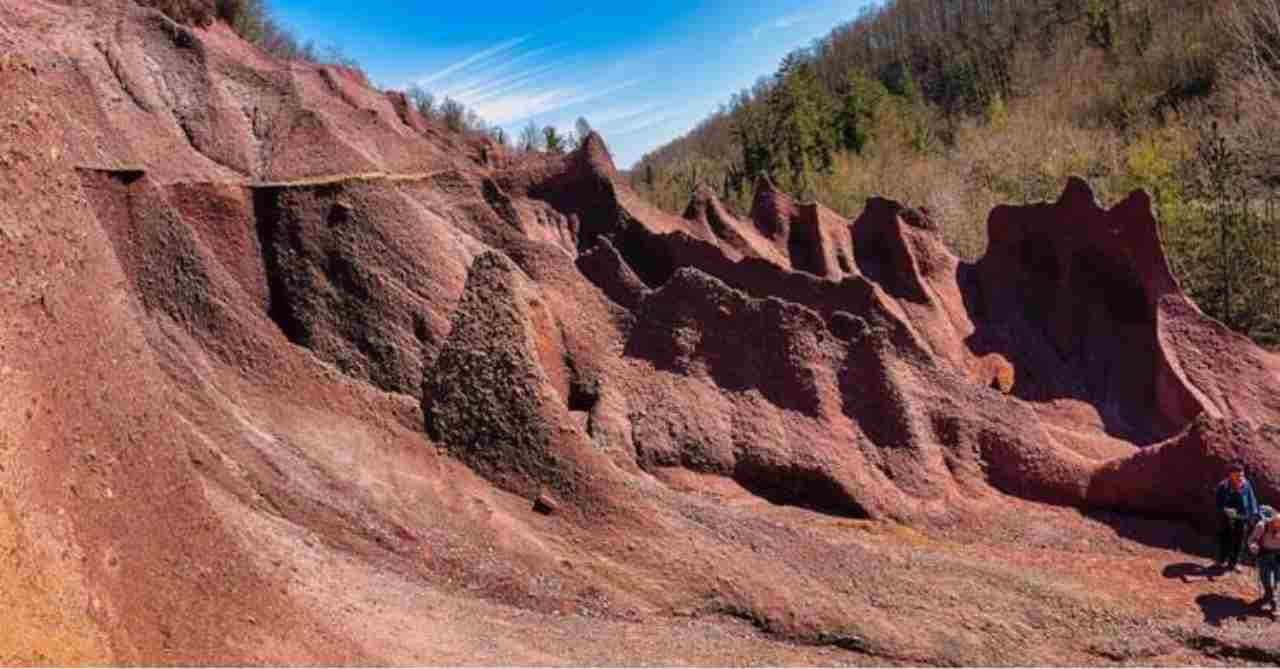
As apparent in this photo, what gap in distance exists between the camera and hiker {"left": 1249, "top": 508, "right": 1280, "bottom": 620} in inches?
477

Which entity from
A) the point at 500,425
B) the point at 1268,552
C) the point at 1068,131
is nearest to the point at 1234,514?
the point at 1268,552

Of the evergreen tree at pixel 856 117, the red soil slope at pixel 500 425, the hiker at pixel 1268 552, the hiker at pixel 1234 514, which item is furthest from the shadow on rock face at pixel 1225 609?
the evergreen tree at pixel 856 117

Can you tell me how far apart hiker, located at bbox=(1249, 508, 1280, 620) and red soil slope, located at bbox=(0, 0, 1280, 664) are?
0.35 meters

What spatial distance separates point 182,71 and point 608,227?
9879mm

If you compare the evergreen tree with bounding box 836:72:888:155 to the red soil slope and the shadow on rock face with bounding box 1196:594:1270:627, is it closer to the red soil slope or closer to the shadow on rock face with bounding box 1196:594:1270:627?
the red soil slope

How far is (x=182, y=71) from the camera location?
1902 centimetres

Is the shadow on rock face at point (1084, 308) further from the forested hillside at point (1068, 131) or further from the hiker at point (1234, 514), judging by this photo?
the forested hillside at point (1068, 131)

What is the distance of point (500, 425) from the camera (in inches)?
480

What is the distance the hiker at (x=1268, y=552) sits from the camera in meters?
12.1

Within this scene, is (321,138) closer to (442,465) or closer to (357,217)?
(357,217)

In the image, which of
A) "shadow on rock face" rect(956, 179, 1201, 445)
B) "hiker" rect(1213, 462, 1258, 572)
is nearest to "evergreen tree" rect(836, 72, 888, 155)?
"shadow on rock face" rect(956, 179, 1201, 445)

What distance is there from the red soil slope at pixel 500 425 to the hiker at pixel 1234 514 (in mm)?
446

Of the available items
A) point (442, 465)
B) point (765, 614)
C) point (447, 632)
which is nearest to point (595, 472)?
point (442, 465)

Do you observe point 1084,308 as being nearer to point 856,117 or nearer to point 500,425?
point 500,425
